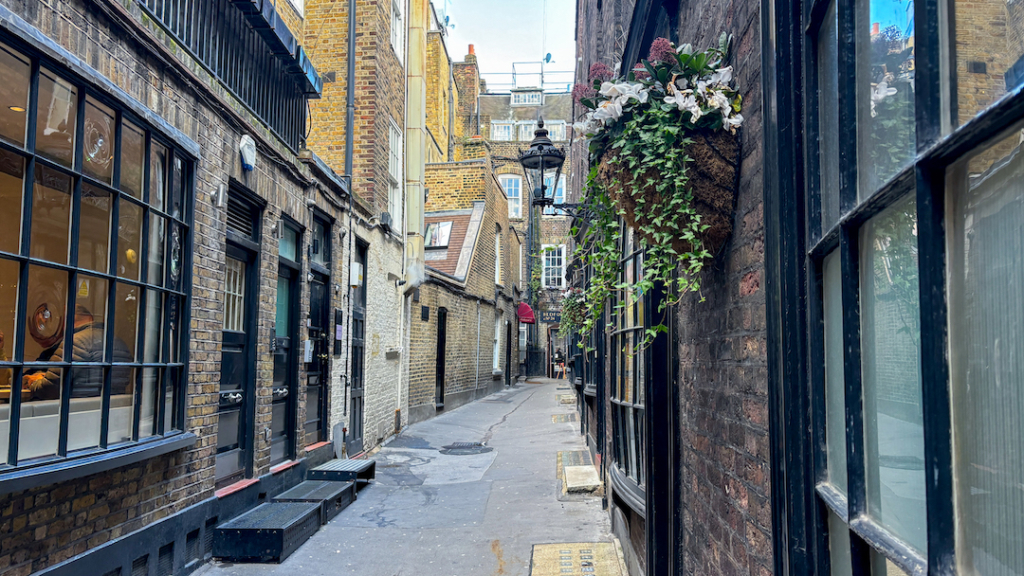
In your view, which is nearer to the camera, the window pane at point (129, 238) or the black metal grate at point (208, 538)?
the window pane at point (129, 238)

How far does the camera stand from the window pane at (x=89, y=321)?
154 inches

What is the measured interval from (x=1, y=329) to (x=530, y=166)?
574 centimetres

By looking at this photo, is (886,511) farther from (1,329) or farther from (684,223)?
(1,329)

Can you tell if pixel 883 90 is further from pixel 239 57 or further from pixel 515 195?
pixel 515 195

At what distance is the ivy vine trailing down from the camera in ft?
7.64

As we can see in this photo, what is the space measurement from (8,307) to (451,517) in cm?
467

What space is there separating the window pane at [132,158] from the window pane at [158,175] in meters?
0.15

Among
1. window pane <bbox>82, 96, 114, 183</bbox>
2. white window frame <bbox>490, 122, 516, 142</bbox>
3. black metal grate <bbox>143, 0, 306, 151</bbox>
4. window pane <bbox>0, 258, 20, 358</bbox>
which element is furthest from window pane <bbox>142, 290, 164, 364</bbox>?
white window frame <bbox>490, 122, 516, 142</bbox>

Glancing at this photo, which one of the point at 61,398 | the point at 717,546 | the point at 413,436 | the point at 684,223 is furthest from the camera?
the point at 413,436

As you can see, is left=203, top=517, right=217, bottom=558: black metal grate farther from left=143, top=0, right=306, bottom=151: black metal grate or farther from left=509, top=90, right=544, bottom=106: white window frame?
left=509, top=90, right=544, bottom=106: white window frame

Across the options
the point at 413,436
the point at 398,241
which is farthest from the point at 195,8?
the point at 413,436

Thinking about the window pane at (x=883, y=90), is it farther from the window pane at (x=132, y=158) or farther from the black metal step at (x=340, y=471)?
the black metal step at (x=340, y=471)

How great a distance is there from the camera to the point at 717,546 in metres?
2.56

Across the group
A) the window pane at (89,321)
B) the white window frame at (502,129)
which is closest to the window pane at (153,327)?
the window pane at (89,321)
